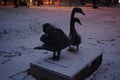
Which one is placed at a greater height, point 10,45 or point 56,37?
point 56,37

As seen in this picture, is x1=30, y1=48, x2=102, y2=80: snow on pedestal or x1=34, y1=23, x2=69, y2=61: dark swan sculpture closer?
x1=30, y1=48, x2=102, y2=80: snow on pedestal

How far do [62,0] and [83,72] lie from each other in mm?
23547

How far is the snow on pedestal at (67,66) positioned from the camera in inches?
111

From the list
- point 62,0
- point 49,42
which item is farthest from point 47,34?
point 62,0

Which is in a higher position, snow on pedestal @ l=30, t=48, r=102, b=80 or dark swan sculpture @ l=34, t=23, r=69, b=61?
dark swan sculpture @ l=34, t=23, r=69, b=61

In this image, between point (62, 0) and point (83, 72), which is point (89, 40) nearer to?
point (83, 72)

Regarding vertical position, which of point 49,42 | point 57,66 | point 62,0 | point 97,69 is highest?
point 62,0

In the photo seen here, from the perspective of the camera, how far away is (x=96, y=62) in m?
3.66

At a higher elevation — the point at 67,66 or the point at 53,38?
the point at 53,38

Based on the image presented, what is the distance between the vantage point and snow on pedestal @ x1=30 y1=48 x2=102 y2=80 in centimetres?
282

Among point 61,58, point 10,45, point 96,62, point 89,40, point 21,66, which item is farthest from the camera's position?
point 89,40

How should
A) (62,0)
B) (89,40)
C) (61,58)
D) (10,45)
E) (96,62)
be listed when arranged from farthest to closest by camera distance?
(62,0) < (89,40) < (10,45) < (96,62) < (61,58)

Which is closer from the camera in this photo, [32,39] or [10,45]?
[10,45]

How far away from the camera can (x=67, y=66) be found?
2996 millimetres
